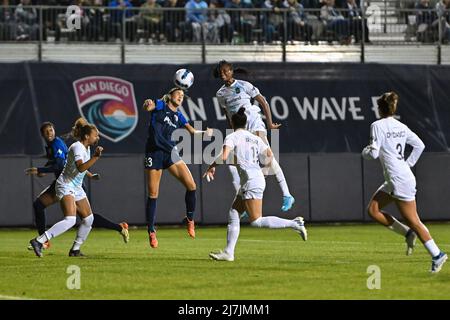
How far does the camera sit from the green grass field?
11.6 metres

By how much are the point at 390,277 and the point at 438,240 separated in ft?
26.9

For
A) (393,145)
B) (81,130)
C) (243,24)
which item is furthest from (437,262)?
(243,24)

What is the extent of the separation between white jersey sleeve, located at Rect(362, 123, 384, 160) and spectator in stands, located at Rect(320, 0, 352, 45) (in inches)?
642

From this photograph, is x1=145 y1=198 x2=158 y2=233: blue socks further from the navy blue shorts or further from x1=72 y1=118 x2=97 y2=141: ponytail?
x1=72 y1=118 x2=97 y2=141: ponytail

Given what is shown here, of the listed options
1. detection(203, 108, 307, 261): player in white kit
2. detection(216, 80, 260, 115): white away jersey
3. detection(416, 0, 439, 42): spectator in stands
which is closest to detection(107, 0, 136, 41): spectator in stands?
detection(416, 0, 439, 42): spectator in stands

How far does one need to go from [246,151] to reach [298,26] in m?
14.9

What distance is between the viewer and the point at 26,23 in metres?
27.5

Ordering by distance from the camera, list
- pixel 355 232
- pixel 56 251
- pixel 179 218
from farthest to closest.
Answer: pixel 179 218 → pixel 355 232 → pixel 56 251

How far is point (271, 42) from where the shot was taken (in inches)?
1148

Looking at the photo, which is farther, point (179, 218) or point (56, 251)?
point (179, 218)

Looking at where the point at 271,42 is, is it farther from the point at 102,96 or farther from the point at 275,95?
the point at 102,96

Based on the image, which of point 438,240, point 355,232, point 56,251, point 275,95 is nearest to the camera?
point 56,251
